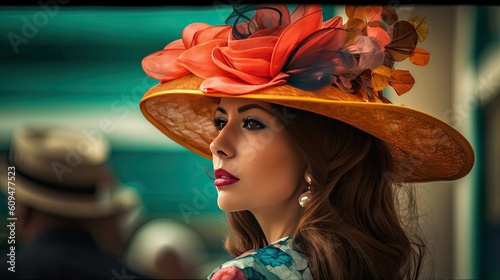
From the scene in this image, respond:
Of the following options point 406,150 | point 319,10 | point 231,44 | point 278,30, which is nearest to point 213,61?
point 231,44

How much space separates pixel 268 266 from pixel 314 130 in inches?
16.8

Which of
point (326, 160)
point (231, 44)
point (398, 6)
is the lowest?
point (326, 160)

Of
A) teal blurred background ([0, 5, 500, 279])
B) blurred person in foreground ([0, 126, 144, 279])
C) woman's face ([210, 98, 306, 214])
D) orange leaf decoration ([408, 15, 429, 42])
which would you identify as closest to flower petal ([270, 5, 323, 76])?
woman's face ([210, 98, 306, 214])

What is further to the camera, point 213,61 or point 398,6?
point 398,6

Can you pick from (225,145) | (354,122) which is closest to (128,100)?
(225,145)

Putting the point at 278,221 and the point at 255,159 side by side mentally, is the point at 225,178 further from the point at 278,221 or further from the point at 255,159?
the point at 278,221

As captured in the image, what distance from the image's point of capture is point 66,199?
8.47 feet

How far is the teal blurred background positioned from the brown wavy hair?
74 cm

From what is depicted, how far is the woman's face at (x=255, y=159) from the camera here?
2088 millimetres

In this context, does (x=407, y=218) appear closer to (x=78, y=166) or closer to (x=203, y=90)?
(x=203, y=90)

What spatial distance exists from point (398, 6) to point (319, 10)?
564 mm

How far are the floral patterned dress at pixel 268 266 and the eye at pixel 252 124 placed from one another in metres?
0.34

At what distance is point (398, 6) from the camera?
257 cm

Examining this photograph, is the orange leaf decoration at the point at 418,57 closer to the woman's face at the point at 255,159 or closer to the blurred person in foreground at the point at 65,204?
the woman's face at the point at 255,159
